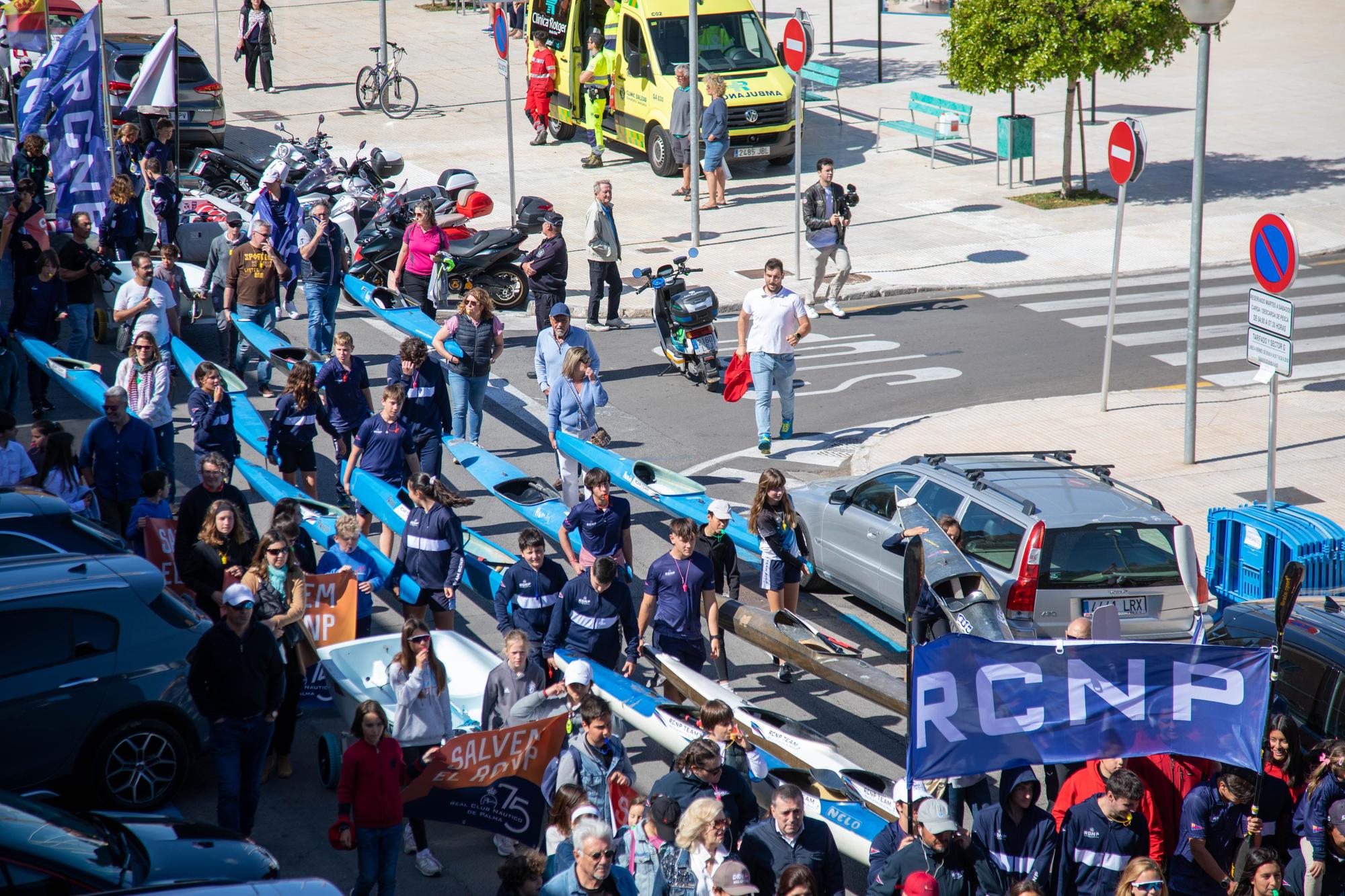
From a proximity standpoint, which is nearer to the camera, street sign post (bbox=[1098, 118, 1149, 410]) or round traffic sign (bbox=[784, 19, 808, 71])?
street sign post (bbox=[1098, 118, 1149, 410])

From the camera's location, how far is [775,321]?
14328 mm

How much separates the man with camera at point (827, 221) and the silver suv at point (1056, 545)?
310 inches

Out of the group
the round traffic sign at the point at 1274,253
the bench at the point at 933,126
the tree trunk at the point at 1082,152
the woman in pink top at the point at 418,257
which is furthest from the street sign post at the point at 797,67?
the round traffic sign at the point at 1274,253

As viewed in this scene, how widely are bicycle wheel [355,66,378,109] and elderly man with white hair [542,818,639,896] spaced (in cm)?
2658

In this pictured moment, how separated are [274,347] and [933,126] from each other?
1880cm

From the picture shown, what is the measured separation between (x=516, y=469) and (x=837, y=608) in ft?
11.3

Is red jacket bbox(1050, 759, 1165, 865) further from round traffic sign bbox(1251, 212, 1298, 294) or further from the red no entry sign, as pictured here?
the red no entry sign

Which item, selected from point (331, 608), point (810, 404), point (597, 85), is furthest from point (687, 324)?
point (597, 85)

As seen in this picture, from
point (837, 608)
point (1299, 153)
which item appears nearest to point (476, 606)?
point (837, 608)

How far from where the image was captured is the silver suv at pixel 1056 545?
33.0 feet

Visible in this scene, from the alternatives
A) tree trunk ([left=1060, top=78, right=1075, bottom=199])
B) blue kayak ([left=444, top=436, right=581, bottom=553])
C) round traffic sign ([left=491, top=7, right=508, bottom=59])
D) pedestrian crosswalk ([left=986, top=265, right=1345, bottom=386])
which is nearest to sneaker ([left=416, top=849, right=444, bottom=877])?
blue kayak ([left=444, top=436, right=581, bottom=553])

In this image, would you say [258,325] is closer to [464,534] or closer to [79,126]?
[79,126]

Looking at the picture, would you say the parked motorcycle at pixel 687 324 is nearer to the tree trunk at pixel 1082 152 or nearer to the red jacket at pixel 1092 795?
the red jacket at pixel 1092 795

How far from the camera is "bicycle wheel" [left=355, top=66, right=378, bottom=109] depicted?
100ft
